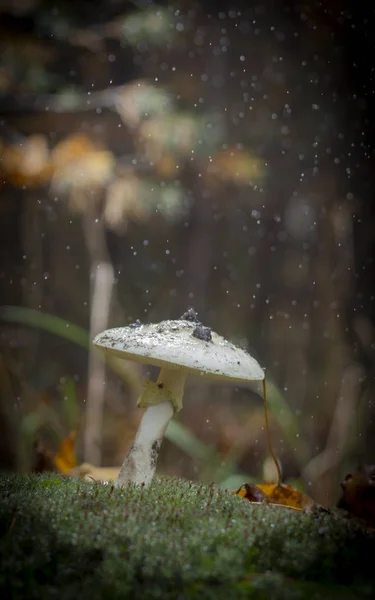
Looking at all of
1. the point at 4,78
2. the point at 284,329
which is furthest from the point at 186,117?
the point at 284,329

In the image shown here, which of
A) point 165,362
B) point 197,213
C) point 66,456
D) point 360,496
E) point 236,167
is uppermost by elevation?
point 236,167

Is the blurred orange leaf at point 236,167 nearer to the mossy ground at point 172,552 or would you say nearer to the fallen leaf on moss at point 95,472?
the fallen leaf on moss at point 95,472

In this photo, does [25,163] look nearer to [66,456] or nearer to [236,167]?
[236,167]


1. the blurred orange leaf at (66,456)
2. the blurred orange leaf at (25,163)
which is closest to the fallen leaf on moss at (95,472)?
the blurred orange leaf at (66,456)

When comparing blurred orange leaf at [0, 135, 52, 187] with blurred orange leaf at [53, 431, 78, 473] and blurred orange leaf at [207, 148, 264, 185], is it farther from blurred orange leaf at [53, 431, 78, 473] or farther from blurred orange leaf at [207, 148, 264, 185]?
blurred orange leaf at [53, 431, 78, 473]

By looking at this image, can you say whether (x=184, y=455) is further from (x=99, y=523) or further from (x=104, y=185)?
(x=99, y=523)

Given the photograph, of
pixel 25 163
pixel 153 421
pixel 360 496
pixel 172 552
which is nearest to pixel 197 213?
pixel 25 163
